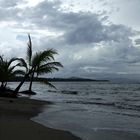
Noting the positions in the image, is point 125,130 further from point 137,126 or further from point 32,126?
point 32,126

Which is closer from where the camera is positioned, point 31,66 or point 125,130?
point 125,130

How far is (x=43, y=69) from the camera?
24844mm

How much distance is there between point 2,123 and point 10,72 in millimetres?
17953

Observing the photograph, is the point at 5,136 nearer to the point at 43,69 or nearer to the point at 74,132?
the point at 74,132

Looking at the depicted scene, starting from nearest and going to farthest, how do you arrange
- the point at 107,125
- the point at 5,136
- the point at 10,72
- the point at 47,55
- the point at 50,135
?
the point at 5,136
the point at 50,135
the point at 107,125
the point at 47,55
the point at 10,72

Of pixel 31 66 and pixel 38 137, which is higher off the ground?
pixel 31 66

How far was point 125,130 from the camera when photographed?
37.5 feet

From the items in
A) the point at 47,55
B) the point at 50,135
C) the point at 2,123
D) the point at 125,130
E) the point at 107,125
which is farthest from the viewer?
the point at 47,55

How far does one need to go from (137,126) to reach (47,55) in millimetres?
13217

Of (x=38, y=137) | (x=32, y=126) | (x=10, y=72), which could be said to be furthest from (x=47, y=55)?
(x=38, y=137)

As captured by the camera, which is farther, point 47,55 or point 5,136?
point 47,55

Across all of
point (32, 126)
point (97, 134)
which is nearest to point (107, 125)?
point (97, 134)

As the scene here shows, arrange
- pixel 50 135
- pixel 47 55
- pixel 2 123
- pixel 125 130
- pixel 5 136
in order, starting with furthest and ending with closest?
pixel 47 55 < pixel 125 130 < pixel 2 123 < pixel 50 135 < pixel 5 136

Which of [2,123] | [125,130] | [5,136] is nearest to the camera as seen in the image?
[5,136]
